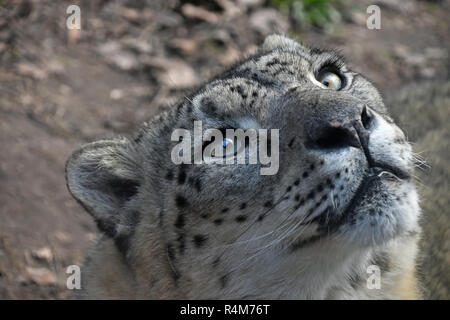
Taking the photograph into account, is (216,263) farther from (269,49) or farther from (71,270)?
(71,270)

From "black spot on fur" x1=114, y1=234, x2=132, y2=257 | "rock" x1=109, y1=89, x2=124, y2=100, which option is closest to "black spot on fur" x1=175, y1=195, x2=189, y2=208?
"black spot on fur" x1=114, y1=234, x2=132, y2=257

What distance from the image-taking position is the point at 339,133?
3387mm

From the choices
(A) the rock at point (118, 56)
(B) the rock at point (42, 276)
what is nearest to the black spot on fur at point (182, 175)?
(B) the rock at point (42, 276)

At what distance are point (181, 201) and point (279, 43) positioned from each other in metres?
1.53

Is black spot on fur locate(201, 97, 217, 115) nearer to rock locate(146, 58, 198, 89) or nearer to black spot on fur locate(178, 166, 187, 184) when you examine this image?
black spot on fur locate(178, 166, 187, 184)

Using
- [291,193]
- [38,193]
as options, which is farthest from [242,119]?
[38,193]

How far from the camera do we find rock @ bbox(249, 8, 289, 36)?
931cm

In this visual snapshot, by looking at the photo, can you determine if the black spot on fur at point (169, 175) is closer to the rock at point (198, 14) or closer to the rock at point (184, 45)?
the rock at point (184, 45)

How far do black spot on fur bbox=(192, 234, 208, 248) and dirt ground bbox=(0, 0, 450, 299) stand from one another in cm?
235

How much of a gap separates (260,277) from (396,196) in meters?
0.92

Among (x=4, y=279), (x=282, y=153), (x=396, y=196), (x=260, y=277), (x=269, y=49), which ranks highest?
(x=269, y=49)

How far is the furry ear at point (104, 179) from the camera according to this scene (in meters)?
4.36

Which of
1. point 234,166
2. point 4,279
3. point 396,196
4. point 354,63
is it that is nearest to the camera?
point 396,196

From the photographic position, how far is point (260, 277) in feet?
12.8
